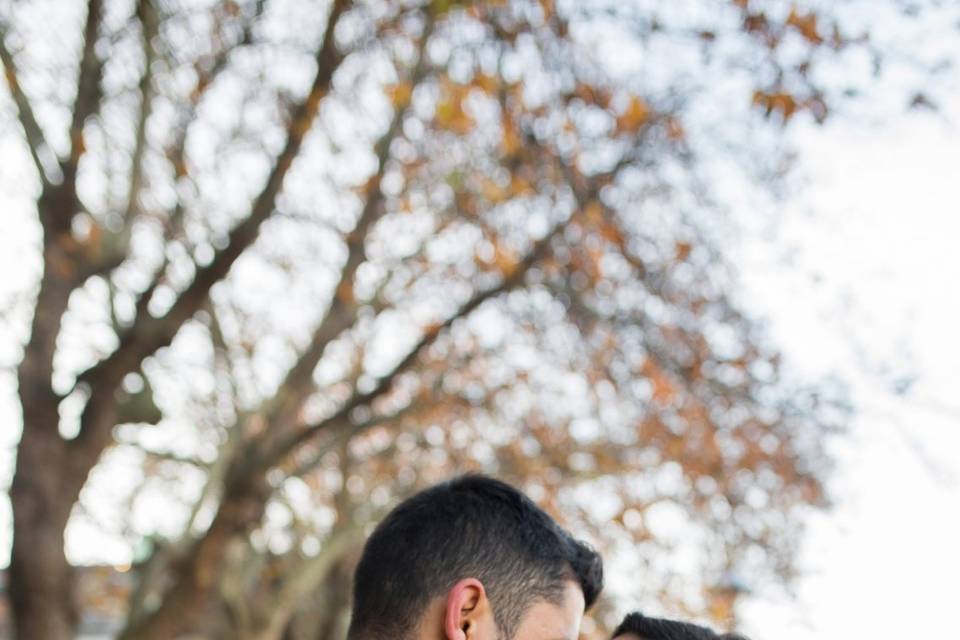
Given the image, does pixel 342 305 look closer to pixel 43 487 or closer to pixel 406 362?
pixel 406 362

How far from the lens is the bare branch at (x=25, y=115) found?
8852mm

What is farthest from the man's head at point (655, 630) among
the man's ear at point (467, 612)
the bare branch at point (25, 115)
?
the bare branch at point (25, 115)

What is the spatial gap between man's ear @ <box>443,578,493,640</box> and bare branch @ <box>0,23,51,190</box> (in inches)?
284

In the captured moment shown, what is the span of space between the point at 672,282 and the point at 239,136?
12.6 ft

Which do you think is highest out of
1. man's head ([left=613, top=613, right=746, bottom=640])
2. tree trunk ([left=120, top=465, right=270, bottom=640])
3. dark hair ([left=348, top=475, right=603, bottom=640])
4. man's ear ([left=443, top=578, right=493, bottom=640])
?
dark hair ([left=348, top=475, right=603, bottom=640])

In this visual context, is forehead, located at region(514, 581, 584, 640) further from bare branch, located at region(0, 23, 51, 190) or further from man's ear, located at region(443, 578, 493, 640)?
bare branch, located at region(0, 23, 51, 190)

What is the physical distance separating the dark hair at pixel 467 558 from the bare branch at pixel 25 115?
6944mm

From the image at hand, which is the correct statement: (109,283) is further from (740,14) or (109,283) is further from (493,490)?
(493,490)

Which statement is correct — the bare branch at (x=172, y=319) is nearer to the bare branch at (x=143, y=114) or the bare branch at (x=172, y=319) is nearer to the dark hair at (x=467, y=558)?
the bare branch at (x=143, y=114)

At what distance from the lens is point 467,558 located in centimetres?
257

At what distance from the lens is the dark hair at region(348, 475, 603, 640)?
2.52m

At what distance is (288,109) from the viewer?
32.8 ft

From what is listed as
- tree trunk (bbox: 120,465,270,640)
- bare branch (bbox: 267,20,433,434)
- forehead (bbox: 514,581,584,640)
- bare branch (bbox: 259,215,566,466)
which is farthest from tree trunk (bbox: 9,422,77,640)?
forehead (bbox: 514,581,584,640)

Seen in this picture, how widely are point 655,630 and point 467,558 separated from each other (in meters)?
1.52
